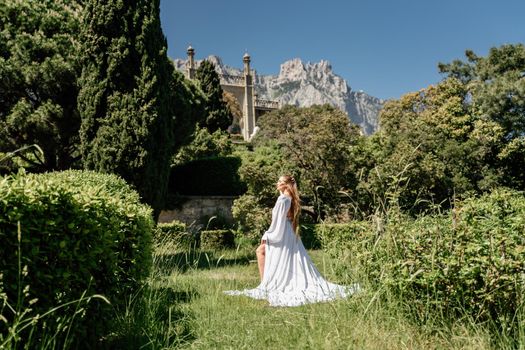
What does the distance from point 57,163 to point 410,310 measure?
1318 centimetres

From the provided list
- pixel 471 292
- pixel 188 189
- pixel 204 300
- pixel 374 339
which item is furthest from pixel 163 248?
pixel 188 189

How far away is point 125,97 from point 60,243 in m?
8.89

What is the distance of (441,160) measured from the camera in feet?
73.1

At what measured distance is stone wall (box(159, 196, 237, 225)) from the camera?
17844 millimetres

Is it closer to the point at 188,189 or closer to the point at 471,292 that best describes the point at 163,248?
the point at 471,292

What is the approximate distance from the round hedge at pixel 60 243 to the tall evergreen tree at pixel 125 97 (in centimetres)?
737

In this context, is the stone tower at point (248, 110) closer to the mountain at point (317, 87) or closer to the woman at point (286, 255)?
the woman at point (286, 255)

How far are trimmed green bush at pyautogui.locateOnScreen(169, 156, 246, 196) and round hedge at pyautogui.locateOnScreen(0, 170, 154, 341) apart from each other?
47.5 ft

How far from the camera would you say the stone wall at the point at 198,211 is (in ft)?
58.5

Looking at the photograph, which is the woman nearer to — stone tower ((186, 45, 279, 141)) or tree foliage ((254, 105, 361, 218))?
tree foliage ((254, 105, 361, 218))

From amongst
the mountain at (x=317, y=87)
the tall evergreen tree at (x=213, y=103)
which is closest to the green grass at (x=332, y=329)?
the tall evergreen tree at (x=213, y=103)

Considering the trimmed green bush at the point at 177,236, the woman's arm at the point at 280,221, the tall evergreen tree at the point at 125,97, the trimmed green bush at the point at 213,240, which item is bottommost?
the trimmed green bush at the point at 213,240

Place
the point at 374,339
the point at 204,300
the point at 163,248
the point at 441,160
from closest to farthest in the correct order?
the point at 374,339, the point at 204,300, the point at 163,248, the point at 441,160

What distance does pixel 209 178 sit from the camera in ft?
61.4
